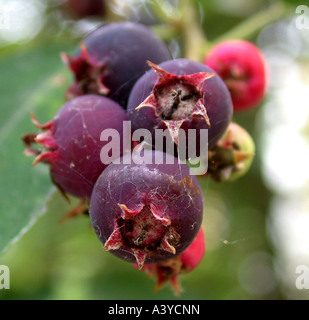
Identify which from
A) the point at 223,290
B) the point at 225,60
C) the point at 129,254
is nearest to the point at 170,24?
the point at 225,60

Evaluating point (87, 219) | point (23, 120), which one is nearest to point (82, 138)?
point (23, 120)

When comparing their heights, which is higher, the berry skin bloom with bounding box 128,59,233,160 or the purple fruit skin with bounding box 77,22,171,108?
the purple fruit skin with bounding box 77,22,171,108

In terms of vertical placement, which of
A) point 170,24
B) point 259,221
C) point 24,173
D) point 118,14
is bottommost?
point 24,173

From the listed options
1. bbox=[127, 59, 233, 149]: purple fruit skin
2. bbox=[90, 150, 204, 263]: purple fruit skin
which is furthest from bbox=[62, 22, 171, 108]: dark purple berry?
bbox=[90, 150, 204, 263]: purple fruit skin

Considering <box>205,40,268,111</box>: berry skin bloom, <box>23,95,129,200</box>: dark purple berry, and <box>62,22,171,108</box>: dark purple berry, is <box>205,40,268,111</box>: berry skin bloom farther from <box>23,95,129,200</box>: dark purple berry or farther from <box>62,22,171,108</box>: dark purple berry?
<box>23,95,129,200</box>: dark purple berry

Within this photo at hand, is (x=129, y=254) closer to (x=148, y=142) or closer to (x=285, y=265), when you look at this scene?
(x=148, y=142)

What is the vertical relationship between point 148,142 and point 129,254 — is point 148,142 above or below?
above

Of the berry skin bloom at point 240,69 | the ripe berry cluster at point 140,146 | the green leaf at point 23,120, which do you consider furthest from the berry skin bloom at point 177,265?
the berry skin bloom at point 240,69
